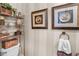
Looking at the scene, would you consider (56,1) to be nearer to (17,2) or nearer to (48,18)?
(48,18)

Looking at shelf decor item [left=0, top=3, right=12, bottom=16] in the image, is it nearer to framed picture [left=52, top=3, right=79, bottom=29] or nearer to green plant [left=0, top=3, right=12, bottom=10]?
green plant [left=0, top=3, right=12, bottom=10]

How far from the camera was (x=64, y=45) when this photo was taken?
132 cm

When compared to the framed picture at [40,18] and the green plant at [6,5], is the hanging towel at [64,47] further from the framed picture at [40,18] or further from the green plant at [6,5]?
the green plant at [6,5]

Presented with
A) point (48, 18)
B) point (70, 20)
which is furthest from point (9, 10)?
point (70, 20)

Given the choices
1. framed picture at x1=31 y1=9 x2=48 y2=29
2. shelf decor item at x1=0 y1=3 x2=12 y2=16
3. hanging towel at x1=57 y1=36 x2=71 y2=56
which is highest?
shelf decor item at x1=0 y1=3 x2=12 y2=16

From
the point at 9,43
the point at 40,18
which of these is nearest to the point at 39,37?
the point at 40,18

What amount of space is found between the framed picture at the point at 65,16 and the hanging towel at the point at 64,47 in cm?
13

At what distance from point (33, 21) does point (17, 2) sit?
252 millimetres

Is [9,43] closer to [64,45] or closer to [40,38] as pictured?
[40,38]

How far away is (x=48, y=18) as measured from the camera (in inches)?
53.1

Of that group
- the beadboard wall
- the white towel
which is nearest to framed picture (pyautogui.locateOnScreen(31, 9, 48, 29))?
the beadboard wall

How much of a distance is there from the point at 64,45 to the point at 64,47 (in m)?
0.02

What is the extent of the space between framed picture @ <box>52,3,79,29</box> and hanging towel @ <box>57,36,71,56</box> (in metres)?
0.13

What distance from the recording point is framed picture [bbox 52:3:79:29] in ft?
4.25
